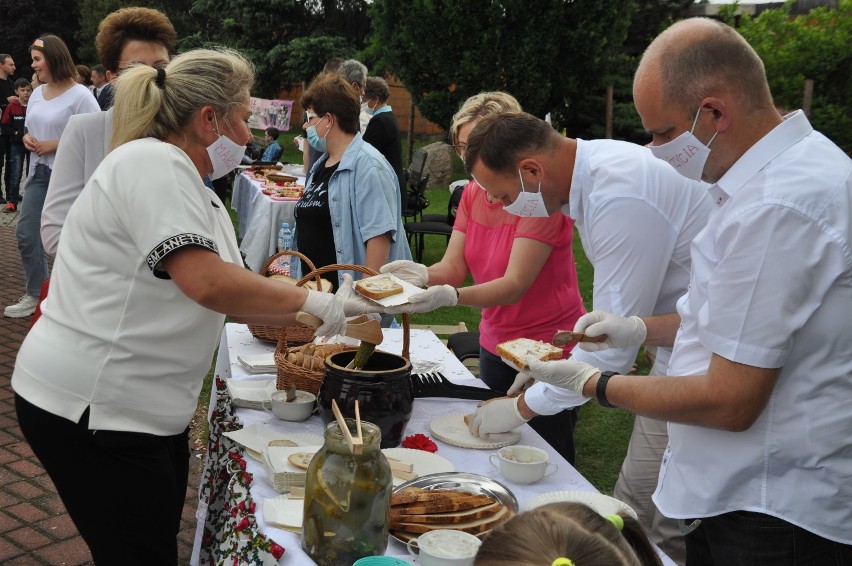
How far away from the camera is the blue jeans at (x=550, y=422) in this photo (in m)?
2.82

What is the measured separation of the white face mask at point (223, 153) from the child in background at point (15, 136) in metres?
9.01

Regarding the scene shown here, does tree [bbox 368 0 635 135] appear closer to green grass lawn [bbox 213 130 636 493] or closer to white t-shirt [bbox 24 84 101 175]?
green grass lawn [bbox 213 130 636 493]

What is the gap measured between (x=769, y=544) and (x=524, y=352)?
2.70 feet

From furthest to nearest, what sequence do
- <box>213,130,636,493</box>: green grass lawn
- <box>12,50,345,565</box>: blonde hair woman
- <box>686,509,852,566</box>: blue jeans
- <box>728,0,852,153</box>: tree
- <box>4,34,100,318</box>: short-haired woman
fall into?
<box>728,0,852,153</box>: tree < <box>4,34,100,318</box>: short-haired woman < <box>213,130,636,493</box>: green grass lawn < <box>12,50,345,565</box>: blonde hair woman < <box>686,509,852,566</box>: blue jeans

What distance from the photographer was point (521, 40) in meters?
13.8

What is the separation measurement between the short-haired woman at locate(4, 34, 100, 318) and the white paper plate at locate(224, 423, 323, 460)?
3.35 metres

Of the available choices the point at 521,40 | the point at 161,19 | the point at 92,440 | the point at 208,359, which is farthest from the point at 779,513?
the point at 521,40

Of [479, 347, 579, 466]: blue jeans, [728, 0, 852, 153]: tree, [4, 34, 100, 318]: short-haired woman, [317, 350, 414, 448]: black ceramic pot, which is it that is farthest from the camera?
[728, 0, 852, 153]: tree

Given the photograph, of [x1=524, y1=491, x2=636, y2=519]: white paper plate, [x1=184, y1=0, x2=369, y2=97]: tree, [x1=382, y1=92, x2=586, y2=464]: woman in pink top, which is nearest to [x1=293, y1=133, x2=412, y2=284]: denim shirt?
[x1=382, y1=92, x2=586, y2=464]: woman in pink top

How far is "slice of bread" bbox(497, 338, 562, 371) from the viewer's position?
7.19 feet

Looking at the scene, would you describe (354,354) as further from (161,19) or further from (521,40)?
(521,40)

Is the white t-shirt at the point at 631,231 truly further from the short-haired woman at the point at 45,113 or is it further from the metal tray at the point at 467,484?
the short-haired woman at the point at 45,113

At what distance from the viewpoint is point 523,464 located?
201 cm

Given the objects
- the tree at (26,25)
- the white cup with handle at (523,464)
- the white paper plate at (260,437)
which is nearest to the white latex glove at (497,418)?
the white cup with handle at (523,464)
